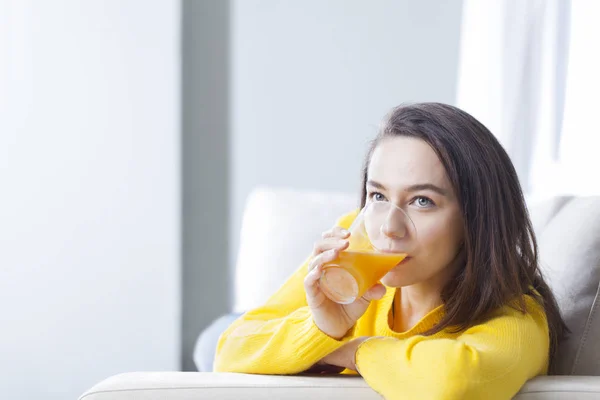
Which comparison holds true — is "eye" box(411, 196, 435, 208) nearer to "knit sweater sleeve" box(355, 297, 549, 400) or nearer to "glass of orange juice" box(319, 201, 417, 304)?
"glass of orange juice" box(319, 201, 417, 304)

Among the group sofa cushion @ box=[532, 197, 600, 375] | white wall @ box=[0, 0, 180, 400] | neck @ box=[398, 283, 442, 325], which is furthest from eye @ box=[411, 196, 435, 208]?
white wall @ box=[0, 0, 180, 400]

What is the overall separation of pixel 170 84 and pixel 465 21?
123cm

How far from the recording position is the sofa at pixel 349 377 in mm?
1105

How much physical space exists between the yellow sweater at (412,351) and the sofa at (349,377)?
0.15ft

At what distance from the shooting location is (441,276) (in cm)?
135

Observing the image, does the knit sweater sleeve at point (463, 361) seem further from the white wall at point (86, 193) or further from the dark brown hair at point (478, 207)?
the white wall at point (86, 193)

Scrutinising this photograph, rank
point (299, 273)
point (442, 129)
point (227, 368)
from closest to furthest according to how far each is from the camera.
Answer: point (442, 129) < point (227, 368) < point (299, 273)

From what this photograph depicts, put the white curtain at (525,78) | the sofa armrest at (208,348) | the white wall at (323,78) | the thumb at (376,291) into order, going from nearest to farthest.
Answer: the thumb at (376,291), the sofa armrest at (208,348), the white curtain at (525,78), the white wall at (323,78)

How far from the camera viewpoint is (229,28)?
3.23 metres

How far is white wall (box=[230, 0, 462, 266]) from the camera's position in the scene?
3.04 m

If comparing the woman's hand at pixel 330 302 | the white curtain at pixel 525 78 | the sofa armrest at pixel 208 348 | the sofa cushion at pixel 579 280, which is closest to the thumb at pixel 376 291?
the woman's hand at pixel 330 302

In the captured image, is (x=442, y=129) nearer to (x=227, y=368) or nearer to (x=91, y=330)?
(x=227, y=368)

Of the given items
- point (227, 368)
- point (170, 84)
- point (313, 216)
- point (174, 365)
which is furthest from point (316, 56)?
point (227, 368)

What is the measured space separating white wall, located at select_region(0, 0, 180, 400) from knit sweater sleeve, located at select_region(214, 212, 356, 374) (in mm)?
1728
